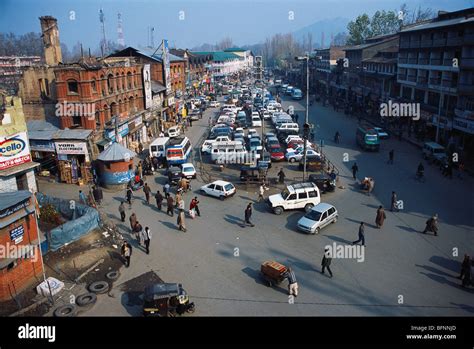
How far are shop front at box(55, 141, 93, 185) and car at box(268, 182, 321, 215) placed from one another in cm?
1557

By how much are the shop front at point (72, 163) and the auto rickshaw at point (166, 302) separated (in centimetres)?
1896

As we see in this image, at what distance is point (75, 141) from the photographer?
102 feet

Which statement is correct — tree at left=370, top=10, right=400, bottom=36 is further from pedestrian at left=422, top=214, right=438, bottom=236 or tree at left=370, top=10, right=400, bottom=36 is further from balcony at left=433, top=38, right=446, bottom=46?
pedestrian at left=422, top=214, right=438, bottom=236

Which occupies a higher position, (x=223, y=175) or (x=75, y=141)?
(x=75, y=141)

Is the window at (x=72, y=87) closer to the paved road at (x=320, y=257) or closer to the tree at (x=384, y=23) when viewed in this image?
the paved road at (x=320, y=257)

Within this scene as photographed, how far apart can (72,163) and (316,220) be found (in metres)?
20.2

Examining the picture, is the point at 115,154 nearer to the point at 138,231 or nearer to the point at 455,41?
the point at 138,231

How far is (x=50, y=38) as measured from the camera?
38.3 metres

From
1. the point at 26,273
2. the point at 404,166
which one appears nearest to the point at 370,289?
the point at 26,273

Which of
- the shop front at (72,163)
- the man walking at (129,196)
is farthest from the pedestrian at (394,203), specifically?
the shop front at (72,163)

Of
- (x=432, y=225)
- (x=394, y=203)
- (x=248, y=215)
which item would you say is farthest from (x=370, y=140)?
(x=248, y=215)
